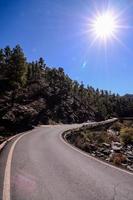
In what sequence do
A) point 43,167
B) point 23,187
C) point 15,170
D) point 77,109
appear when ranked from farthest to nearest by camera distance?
point 77,109 < point 43,167 < point 15,170 < point 23,187

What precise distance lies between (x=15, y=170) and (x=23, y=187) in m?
2.56

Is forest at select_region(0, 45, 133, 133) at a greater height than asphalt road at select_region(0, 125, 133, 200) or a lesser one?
greater

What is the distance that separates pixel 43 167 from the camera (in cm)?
1120

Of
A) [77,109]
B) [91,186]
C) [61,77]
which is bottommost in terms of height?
[91,186]

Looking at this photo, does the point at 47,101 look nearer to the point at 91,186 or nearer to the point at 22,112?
A: the point at 22,112

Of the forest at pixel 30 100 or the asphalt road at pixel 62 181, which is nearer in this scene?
the asphalt road at pixel 62 181

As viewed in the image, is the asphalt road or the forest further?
the forest

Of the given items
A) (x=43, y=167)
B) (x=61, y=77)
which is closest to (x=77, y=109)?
(x=61, y=77)

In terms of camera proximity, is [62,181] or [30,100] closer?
[62,181]

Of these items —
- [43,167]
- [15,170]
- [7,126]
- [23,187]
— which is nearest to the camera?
[23,187]

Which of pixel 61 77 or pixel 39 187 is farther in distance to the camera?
pixel 61 77

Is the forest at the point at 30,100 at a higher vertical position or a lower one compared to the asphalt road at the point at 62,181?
higher

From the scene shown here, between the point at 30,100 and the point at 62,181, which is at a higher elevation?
the point at 30,100

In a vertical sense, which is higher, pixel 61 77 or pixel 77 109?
pixel 61 77
